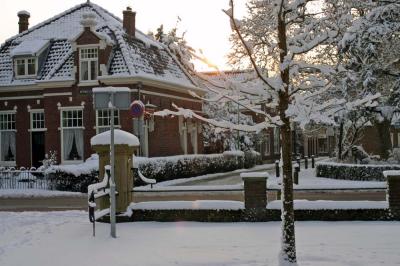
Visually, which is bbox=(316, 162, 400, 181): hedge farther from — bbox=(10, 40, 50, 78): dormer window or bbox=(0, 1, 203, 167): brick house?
bbox=(10, 40, 50, 78): dormer window

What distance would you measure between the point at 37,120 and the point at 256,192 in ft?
66.8

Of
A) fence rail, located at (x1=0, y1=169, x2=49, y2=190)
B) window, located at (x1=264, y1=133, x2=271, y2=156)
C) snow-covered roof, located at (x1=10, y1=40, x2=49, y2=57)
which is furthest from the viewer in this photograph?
window, located at (x1=264, y1=133, x2=271, y2=156)

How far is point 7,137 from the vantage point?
99.7 feet

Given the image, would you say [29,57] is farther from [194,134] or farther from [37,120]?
[194,134]

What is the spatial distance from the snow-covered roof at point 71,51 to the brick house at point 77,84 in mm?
52

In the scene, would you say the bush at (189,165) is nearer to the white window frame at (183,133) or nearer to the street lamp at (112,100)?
the white window frame at (183,133)

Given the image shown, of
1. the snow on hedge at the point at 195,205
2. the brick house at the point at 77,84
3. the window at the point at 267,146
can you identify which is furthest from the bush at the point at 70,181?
the window at the point at 267,146

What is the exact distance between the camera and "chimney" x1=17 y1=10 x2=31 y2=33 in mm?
34031

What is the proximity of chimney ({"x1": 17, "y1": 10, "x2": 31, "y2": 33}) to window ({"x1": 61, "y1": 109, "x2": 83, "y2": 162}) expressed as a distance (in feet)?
30.5

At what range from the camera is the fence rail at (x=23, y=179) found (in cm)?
2381

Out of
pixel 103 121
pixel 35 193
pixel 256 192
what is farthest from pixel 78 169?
pixel 256 192

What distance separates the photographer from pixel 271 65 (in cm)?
952

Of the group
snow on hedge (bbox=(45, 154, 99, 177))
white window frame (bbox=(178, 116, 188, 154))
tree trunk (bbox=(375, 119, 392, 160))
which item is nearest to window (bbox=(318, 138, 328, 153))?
white window frame (bbox=(178, 116, 188, 154))

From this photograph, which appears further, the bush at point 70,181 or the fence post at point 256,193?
the bush at point 70,181
